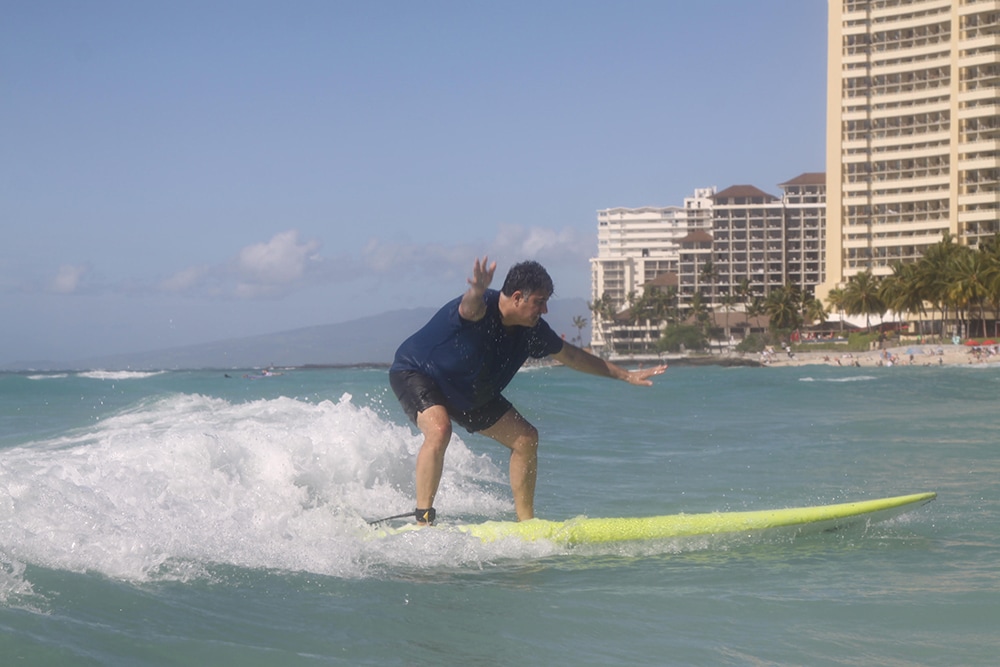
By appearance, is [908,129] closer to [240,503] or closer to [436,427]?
[240,503]

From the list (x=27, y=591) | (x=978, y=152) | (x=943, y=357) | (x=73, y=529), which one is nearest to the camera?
(x=27, y=591)

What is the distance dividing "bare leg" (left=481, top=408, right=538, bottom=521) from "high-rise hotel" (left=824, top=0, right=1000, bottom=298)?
92.4 metres

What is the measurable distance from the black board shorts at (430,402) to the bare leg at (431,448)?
0.06 metres

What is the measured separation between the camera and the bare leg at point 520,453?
6.36m

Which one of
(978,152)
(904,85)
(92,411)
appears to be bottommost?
(92,411)

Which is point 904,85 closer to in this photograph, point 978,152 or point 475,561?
point 978,152

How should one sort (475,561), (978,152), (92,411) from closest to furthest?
(475,561) < (92,411) < (978,152)

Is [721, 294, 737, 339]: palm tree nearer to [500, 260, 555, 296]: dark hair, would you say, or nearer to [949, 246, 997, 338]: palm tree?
[949, 246, 997, 338]: palm tree

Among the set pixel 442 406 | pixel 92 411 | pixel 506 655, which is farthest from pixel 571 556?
pixel 92 411

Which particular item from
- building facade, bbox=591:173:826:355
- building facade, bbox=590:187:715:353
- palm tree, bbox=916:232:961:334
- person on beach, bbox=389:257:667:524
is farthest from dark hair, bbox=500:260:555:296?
building facade, bbox=590:187:715:353

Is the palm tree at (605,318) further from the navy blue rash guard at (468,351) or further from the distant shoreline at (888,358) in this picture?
the navy blue rash guard at (468,351)

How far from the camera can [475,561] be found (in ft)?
18.7

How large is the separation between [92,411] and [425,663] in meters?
21.8

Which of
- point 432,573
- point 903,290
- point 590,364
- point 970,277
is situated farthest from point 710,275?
point 432,573
